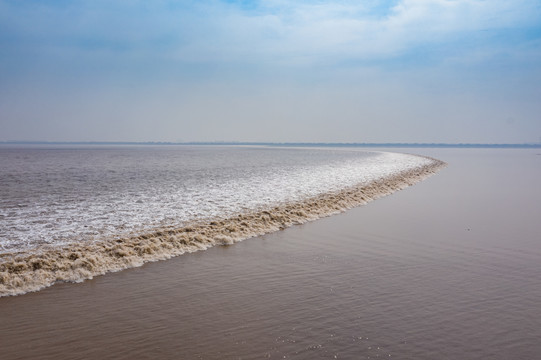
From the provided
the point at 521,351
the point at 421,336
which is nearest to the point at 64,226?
the point at 421,336

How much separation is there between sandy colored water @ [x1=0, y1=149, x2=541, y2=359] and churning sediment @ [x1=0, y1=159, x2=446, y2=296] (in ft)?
1.30

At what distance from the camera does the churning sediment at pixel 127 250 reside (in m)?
7.33

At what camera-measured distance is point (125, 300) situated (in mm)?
6402

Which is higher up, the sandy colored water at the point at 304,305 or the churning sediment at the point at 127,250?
the churning sediment at the point at 127,250

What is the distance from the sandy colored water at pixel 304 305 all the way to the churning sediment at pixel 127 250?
40 cm

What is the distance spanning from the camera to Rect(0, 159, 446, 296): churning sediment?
288 inches

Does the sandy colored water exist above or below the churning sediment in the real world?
below

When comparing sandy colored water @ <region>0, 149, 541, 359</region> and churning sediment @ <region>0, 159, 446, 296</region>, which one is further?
churning sediment @ <region>0, 159, 446, 296</region>

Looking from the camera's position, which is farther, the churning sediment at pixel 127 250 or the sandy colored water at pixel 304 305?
the churning sediment at pixel 127 250

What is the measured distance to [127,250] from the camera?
28.9ft

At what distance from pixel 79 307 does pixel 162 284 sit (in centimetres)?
140

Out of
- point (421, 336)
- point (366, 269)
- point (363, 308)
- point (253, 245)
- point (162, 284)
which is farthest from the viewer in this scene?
point (253, 245)

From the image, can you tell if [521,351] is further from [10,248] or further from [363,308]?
[10,248]

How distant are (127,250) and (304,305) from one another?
14.3 ft
